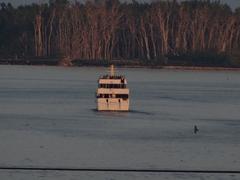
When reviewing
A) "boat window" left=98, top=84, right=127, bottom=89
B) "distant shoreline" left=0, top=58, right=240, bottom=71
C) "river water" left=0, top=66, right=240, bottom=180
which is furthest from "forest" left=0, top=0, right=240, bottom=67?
"boat window" left=98, top=84, right=127, bottom=89

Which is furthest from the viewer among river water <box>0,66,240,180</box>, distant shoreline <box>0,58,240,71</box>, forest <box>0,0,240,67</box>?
distant shoreline <box>0,58,240,71</box>

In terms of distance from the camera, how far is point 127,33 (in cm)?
16662

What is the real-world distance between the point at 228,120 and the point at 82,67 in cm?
11904

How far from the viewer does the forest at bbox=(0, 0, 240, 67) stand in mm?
154750

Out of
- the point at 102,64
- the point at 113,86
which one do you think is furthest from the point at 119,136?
the point at 102,64

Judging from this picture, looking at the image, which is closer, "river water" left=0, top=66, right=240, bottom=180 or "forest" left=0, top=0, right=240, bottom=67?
"river water" left=0, top=66, right=240, bottom=180

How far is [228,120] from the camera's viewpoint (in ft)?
178

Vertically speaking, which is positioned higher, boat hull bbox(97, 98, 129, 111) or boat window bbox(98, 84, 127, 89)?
boat window bbox(98, 84, 127, 89)

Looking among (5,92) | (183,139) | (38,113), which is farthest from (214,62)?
(183,139)

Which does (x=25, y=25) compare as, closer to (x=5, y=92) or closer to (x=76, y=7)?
(x=76, y=7)

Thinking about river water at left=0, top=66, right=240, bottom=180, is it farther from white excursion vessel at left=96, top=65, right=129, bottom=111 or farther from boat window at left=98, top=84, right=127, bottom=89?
boat window at left=98, top=84, right=127, bottom=89

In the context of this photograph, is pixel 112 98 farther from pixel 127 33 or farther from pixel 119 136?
pixel 127 33

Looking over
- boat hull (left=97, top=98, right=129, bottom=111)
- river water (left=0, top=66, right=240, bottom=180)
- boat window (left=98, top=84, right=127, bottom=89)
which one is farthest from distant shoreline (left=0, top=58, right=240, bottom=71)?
boat hull (left=97, top=98, right=129, bottom=111)

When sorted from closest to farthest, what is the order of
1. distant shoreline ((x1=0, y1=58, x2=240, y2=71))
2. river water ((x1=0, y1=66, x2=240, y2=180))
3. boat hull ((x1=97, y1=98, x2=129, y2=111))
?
river water ((x1=0, y1=66, x2=240, y2=180)) < boat hull ((x1=97, y1=98, x2=129, y2=111)) < distant shoreline ((x1=0, y1=58, x2=240, y2=71))
